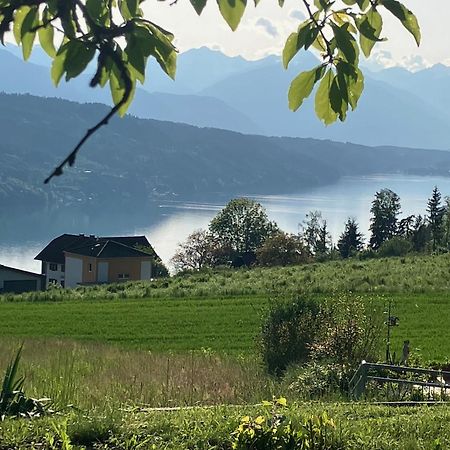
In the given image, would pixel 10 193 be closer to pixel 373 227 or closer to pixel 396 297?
pixel 373 227

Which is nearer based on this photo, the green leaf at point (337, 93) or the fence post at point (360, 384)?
the green leaf at point (337, 93)

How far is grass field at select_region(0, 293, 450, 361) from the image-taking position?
Result: 15703 mm

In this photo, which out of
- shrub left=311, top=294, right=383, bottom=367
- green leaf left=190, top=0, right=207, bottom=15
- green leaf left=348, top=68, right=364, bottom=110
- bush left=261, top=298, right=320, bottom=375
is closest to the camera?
green leaf left=190, top=0, right=207, bottom=15

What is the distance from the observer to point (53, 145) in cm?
13850

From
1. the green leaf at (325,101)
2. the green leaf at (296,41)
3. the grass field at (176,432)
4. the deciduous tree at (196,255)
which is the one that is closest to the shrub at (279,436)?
the grass field at (176,432)

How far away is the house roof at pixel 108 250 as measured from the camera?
165 feet

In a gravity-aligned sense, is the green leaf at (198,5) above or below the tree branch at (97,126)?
above

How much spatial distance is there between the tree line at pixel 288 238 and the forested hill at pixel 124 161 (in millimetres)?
58960

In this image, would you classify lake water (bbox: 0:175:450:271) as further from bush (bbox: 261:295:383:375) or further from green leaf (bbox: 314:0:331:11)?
green leaf (bbox: 314:0:331:11)

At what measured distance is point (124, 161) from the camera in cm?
14975

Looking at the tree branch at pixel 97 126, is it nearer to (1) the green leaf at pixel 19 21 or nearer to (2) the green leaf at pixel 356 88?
(1) the green leaf at pixel 19 21

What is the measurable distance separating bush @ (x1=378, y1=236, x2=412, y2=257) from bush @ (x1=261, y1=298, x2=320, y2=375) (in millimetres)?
35751

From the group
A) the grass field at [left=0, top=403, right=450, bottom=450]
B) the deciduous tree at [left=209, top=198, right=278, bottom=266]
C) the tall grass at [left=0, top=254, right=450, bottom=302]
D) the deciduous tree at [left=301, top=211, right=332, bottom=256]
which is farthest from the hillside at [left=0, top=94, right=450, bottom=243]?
the grass field at [left=0, top=403, right=450, bottom=450]

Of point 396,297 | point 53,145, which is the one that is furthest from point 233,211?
point 53,145
